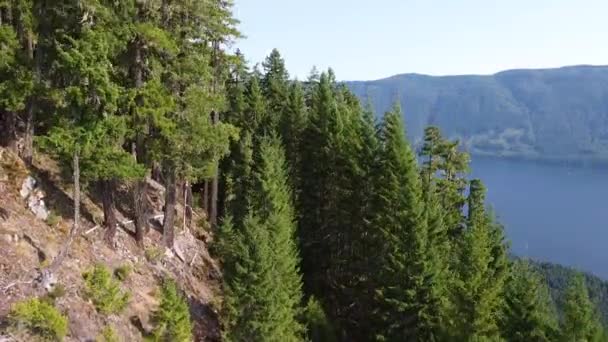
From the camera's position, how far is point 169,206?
968 inches

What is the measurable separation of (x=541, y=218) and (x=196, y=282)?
603 ft

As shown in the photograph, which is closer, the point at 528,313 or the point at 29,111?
the point at 29,111

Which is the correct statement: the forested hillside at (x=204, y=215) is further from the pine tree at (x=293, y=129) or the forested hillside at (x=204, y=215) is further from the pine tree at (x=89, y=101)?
the pine tree at (x=293, y=129)

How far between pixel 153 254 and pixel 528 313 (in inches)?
592

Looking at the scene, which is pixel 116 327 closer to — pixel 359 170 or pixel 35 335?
pixel 35 335

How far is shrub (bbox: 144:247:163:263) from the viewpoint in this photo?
2331cm

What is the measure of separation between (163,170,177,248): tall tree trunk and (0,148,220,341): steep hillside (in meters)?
0.46

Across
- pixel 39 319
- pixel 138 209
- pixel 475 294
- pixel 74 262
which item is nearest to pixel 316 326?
pixel 475 294

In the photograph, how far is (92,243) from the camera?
67.2ft

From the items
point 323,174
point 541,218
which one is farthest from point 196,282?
point 541,218

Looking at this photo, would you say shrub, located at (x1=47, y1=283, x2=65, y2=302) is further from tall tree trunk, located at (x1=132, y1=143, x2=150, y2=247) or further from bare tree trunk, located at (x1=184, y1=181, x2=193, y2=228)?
bare tree trunk, located at (x1=184, y1=181, x2=193, y2=228)

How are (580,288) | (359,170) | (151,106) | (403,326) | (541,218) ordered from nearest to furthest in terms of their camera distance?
(151,106) < (580,288) < (403,326) < (359,170) < (541,218)

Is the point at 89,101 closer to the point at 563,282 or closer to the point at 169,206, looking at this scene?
the point at 169,206

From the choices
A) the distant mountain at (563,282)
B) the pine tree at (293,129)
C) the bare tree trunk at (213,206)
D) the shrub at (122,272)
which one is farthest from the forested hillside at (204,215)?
the distant mountain at (563,282)
